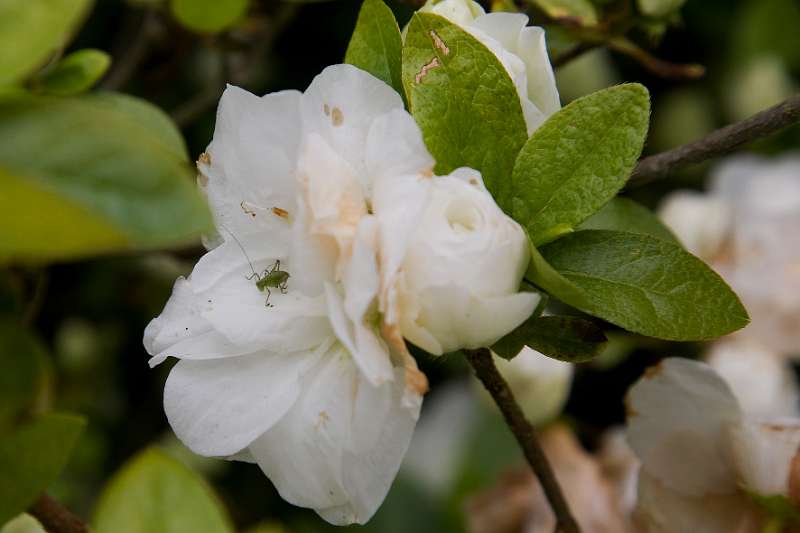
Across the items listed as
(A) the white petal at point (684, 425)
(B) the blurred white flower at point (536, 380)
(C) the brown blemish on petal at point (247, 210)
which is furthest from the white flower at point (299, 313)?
(B) the blurred white flower at point (536, 380)

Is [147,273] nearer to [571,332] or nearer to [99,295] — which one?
[99,295]

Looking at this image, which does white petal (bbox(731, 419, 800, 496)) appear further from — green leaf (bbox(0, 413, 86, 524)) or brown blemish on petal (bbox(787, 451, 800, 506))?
green leaf (bbox(0, 413, 86, 524))

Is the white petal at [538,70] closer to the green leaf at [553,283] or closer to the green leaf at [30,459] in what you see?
the green leaf at [553,283]

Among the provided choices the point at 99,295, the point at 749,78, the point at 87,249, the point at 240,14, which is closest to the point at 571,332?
the point at 87,249

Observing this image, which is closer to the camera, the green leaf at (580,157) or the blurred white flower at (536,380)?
the green leaf at (580,157)

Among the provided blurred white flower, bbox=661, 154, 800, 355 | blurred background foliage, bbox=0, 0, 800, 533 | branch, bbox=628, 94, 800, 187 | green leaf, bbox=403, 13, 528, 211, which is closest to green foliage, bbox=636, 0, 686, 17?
blurred background foliage, bbox=0, 0, 800, 533

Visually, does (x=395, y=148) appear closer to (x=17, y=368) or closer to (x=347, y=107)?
(x=347, y=107)

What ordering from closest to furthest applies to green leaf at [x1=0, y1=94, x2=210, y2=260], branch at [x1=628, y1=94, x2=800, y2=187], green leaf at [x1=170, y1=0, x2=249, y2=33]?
green leaf at [x1=0, y1=94, x2=210, y2=260]
branch at [x1=628, y1=94, x2=800, y2=187]
green leaf at [x1=170, y1=0, x2=249, y2=33]
